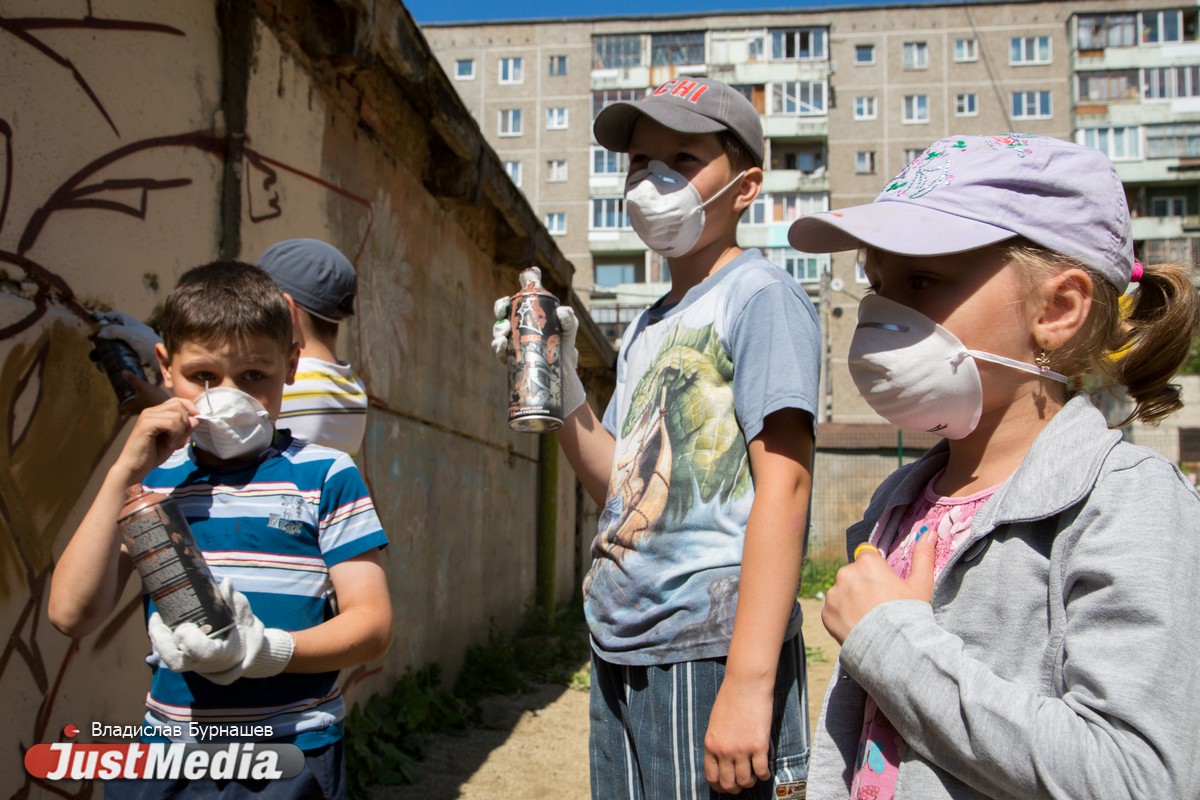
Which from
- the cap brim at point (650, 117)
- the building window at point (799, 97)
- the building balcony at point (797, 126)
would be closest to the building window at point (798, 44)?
the building window at point (799, 97)

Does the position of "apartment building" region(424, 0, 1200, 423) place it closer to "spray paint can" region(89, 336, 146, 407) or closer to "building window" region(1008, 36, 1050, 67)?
"building window" region(1008, 36, 1050, 67)

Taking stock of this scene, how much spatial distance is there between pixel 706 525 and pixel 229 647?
2.93 ft

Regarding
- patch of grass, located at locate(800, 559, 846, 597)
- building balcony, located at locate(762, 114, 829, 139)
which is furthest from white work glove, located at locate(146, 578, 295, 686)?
building balcony, located at locate(762, 114, 829, 139)

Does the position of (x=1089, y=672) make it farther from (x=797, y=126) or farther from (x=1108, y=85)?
(x=1108, y=85)

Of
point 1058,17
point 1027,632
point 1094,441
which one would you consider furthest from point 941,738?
point 1058,17

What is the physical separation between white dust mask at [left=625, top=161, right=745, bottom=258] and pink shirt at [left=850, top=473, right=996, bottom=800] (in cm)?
85

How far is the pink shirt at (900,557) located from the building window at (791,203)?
141ft

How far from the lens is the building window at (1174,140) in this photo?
1613 inches

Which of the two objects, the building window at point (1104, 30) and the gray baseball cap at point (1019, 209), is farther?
the building window at point (1104, 30)

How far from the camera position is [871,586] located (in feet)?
4.72

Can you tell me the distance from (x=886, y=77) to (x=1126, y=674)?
155 ft

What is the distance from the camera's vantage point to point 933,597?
4.78 feet

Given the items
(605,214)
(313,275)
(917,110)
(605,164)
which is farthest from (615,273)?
(313,275)

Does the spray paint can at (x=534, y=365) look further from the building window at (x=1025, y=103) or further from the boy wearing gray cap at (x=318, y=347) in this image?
the building window at (x=1025, y=103)
